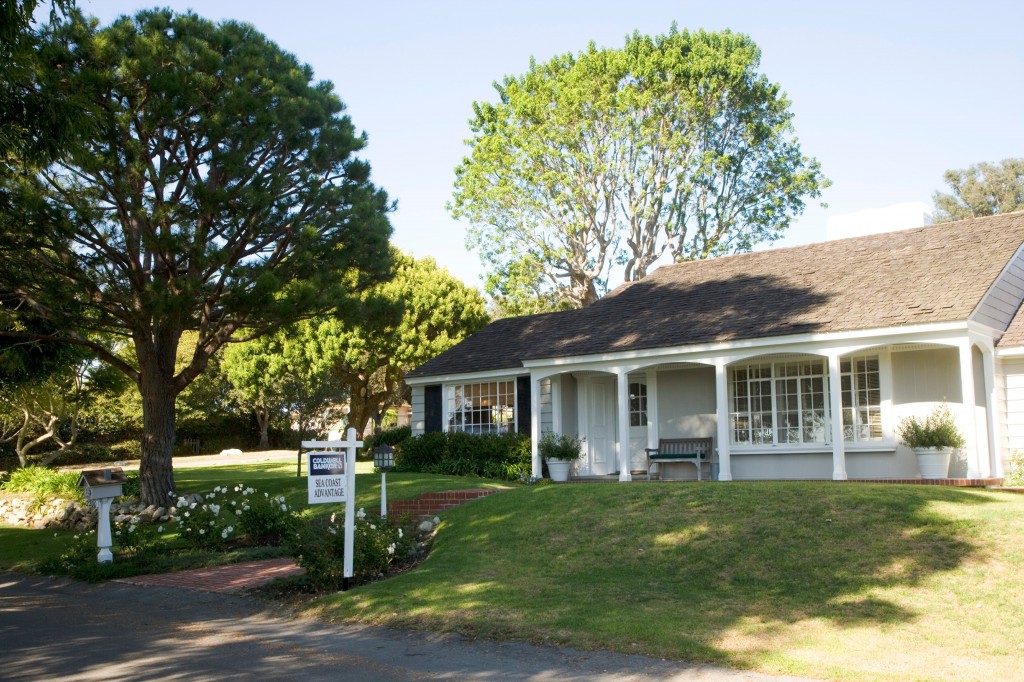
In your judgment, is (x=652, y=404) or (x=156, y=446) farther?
(x=652, y=404)

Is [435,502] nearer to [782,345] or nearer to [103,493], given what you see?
[103,493]

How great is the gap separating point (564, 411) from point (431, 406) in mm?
4612

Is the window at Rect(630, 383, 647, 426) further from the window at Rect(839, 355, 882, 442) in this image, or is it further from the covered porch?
the window at Rect(839, 355, 882, 442)

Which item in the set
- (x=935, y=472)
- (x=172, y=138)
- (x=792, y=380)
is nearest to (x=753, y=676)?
(x=935, y=472)

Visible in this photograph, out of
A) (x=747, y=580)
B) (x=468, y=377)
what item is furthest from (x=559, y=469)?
(x=747, y=580)

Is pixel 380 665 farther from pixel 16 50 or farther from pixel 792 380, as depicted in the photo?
pixel 792 380

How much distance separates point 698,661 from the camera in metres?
7.44

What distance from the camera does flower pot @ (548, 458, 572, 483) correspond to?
20.2m

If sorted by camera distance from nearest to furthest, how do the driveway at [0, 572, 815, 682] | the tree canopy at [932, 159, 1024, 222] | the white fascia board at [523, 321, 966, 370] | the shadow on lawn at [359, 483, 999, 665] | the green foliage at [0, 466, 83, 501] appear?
the driveway at [0, 572, 815, 682]
the shadow on lawn at [359, 483, 999, 665]
the white fascia board at [523, 321, 966, 370]
the green foliage at [0, 466, 83, 501]
the tree canopy at [932, 159, 1024, 222]

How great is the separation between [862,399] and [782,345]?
2.05 metres

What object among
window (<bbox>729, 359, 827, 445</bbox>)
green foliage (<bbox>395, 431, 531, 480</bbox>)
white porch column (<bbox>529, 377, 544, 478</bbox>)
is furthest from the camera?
green foliage (<bbox>395, 431, 531, 480</bbox>)

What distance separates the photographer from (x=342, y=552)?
37.4 ft

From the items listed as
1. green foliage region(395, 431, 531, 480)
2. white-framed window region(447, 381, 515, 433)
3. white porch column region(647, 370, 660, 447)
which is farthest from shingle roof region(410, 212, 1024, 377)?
green foliage region(395, 431, 531, 480)

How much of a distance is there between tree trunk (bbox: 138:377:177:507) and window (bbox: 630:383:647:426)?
10264 millimetres
